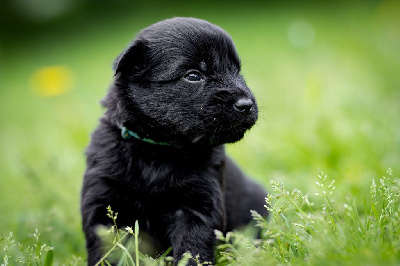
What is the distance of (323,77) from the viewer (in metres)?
7.46

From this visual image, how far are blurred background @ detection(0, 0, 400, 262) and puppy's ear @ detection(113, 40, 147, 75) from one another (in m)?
1.35

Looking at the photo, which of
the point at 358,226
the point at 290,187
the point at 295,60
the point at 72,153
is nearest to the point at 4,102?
the point at 72,153

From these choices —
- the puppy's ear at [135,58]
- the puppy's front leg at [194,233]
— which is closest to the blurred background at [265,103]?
the puppy's front leg at [194,233]

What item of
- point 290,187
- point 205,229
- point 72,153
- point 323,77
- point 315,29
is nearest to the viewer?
point 205,229

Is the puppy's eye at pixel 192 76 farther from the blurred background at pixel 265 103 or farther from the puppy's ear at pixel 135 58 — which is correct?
the blurred background at pixel 265 103

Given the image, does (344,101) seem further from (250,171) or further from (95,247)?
(95,247)

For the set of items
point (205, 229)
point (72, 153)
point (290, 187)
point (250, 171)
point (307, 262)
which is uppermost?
point (307, 262)

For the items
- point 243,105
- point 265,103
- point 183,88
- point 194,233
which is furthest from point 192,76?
point 265,103

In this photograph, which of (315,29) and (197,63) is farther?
(315,29)

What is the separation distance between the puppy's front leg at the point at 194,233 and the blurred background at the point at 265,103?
101 cm

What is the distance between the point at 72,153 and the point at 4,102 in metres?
5.29

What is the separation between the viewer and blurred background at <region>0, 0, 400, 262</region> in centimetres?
472

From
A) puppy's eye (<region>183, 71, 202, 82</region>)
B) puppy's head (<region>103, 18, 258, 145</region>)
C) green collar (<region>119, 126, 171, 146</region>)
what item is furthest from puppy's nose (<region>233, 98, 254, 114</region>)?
green collar (<region>119, 126, 171, 146</region>)

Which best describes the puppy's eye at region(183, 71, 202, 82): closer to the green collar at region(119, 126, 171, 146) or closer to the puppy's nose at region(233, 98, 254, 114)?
the puppy's nose at region(233, 98, 254, 114)
